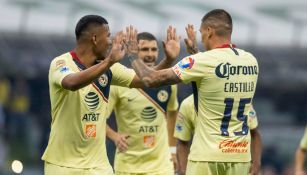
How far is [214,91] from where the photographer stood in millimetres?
12438

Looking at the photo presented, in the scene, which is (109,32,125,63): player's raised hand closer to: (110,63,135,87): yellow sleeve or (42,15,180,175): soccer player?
(42,15,180,175): soccer player

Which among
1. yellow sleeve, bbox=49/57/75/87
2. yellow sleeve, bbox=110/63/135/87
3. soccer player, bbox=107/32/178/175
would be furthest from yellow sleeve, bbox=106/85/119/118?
yellow sleeve, bbox=49/57/75/87

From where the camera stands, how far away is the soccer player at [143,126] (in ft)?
51.5

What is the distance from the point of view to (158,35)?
2577 centimetres

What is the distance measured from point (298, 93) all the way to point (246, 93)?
1586 cm

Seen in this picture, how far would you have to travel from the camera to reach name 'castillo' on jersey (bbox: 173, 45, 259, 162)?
12383 millimetres

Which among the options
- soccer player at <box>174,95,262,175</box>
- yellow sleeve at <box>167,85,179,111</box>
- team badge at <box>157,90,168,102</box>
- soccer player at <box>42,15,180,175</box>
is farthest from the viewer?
yellow sleeve at <box>167,85,179,111</box>

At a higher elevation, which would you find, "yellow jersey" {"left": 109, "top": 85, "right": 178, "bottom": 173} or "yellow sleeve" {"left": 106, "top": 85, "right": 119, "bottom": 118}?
"yellow sleeve" {"left": 106, "top": 85, "right": 119, "bottom": 118}

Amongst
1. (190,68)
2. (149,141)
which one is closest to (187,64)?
(190,68)

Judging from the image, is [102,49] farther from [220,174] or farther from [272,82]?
[272,82]

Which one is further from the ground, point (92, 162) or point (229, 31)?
point (229, 31)

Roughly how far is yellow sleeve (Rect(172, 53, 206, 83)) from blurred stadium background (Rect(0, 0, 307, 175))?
44.0 feet

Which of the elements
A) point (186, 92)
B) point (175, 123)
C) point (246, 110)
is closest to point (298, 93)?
point (186, 92)

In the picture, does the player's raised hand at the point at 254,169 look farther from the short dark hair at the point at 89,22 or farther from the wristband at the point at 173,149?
the short dark hair at the point at 89,22
